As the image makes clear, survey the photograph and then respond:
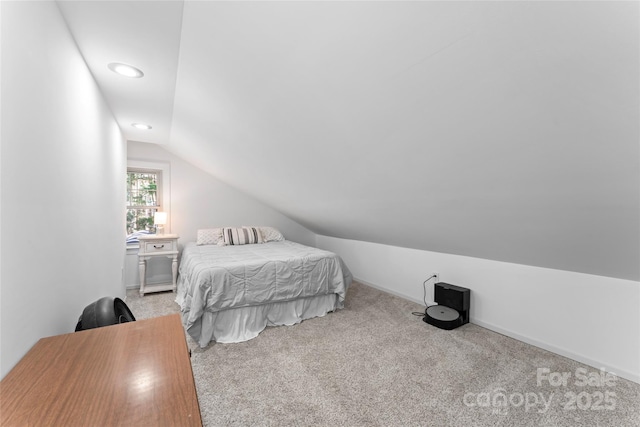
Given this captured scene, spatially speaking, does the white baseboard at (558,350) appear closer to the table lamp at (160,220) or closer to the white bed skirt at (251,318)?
the white bed skirt at (251,318)

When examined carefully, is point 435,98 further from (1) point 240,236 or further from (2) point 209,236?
(2) point 209,236

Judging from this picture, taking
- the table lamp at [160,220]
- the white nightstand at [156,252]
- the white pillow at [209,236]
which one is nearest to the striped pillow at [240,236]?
the white pillow at [209,236]

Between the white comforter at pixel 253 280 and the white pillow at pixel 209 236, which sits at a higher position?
the white pillow at pixel 209 236

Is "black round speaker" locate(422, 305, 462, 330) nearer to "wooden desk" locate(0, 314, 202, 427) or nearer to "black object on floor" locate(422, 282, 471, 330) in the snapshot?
"black object on floor" locate(422, 282, 471, 330)

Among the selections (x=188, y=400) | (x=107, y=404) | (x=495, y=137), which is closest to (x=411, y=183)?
(x=495, y=137)

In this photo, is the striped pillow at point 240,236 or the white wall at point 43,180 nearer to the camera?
the white wall at point 43,180

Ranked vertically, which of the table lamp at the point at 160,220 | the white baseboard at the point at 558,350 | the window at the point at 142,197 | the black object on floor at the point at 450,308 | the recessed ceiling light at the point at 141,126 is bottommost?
the white baseboard at the point at 558,350

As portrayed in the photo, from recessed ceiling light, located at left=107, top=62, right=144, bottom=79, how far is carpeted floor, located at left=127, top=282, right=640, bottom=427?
216 cm

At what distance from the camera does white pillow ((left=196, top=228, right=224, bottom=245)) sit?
4180 millimetres


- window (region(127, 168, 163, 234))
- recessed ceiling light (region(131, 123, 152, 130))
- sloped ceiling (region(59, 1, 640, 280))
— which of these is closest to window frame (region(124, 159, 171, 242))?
window (region(127, 168, 163, 234))

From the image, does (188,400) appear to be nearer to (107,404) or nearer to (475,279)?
(107,404)

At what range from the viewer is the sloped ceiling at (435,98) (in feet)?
2.90

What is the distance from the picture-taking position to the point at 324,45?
119 centimetres

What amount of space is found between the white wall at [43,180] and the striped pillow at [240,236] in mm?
2255
